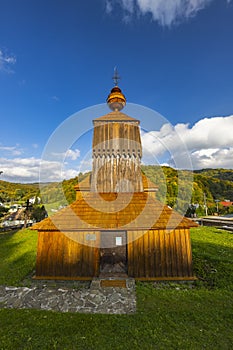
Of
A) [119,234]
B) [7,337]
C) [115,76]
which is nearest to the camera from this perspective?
[7,337]

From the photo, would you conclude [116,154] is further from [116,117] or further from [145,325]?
[145,325]

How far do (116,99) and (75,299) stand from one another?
1566 centimetres

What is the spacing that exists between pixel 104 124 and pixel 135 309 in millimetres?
13159

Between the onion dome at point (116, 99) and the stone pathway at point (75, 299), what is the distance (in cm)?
1500

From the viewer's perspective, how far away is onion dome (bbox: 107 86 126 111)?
17.5m

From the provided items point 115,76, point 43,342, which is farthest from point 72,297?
point 115,76

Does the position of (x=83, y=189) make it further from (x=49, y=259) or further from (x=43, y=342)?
(x=43, y=342)

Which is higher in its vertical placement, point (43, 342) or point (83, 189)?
point (83, 189)

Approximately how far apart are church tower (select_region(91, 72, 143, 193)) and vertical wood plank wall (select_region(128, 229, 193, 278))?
16.2ft

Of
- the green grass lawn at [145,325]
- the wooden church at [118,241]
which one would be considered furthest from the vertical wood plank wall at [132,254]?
the green grass lawn at [145,325]

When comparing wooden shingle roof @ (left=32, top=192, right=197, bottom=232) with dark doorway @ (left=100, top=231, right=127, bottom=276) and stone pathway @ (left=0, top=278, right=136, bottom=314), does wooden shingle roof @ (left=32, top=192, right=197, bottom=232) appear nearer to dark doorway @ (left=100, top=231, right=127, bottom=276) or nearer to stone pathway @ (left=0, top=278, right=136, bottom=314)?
dark doorway @ (left=100, top=231, right=127, bottom=276)

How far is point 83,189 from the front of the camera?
1554cm

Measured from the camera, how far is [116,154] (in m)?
15.3

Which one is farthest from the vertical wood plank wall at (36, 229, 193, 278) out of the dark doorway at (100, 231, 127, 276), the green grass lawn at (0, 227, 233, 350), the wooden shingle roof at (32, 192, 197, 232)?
the dark doorway at (100, 231, 127, 276)
